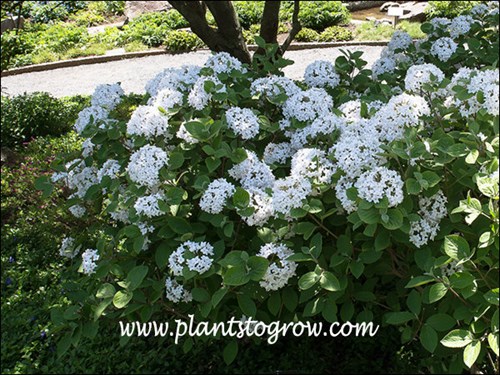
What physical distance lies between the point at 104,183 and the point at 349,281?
104 centimetres

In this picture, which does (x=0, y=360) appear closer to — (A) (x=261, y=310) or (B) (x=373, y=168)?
(A) (x=261, y=310)

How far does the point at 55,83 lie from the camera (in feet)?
29.1

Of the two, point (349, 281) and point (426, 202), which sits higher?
point (426, 202)

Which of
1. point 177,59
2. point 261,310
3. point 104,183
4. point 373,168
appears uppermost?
point 373,168

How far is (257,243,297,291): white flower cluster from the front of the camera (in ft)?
7.28

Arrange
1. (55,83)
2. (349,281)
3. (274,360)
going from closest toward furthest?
(349,281)
(274,360)
(55,83)

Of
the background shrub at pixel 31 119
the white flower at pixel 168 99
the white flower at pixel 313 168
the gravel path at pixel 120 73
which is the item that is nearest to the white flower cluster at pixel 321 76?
the white flower at pixel 168 99

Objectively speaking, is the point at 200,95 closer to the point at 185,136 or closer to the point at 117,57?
the point at 185,136

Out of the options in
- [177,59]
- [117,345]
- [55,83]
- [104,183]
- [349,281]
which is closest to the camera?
[349,281]

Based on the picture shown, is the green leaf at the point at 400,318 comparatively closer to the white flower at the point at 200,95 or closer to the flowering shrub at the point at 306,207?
the flowering shrub at the point at 306,207

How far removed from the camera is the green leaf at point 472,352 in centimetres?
203

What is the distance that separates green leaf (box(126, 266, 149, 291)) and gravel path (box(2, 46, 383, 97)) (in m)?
6.05

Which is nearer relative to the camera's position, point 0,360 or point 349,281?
point 349,281

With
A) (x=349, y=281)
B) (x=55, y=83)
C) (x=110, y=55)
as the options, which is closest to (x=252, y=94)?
(x=349, y=281)
